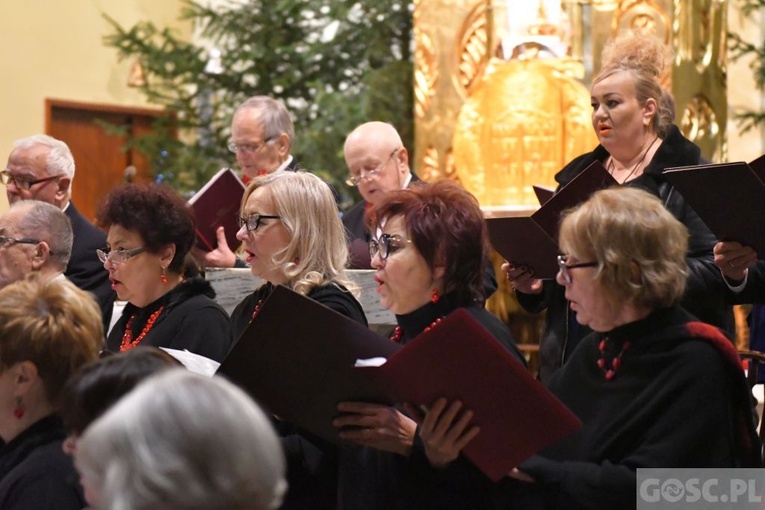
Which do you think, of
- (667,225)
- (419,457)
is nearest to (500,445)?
(419,457)

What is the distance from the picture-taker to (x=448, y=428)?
2432mm

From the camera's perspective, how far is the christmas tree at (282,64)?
9336 mm

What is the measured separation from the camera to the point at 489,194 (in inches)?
304

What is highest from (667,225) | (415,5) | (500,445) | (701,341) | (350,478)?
(415,5)

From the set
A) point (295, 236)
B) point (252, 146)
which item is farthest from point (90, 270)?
point (295, 236)

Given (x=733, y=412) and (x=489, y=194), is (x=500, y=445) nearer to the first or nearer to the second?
(x=733, y=412)

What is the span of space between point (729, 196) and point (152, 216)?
186 cm

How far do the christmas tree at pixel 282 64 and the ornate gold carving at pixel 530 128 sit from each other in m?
1.69

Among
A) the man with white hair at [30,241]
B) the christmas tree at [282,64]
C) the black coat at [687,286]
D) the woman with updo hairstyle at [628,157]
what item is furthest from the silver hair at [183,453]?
the christmas tree at [282,64]

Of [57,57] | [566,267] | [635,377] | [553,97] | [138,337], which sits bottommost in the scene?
[138,337]

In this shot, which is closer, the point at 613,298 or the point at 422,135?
the point at 613,298

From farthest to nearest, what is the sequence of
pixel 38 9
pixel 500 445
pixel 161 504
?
pixel 38 9 → pixel 500 445 → pixel 161 504

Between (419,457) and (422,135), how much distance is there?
607cm

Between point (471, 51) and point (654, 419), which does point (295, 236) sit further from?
point (471, 51)
